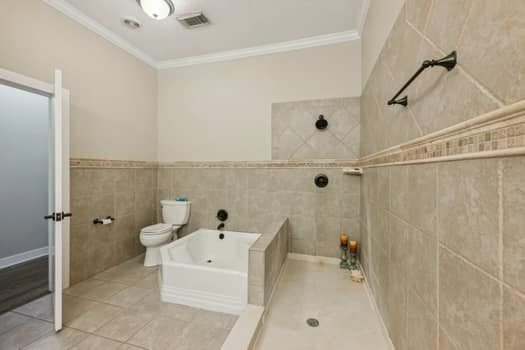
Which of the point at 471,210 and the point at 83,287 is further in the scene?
the point at 83,287

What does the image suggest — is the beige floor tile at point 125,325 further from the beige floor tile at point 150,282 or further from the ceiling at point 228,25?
the ceiling at point 228,25

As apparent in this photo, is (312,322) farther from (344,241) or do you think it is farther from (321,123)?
(321,123)

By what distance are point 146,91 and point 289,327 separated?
323cm

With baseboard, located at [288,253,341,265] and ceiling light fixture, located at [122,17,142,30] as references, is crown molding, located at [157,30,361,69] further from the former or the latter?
baseboard, located at [288,253,341,265]

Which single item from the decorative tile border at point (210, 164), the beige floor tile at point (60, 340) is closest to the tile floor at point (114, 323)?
the beige floor tile at point (60, 340)

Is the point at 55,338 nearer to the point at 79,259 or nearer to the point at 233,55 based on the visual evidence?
the point at 79,259

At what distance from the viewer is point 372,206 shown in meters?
1.75

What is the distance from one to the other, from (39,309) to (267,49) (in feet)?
11.3

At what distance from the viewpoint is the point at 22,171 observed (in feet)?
8.95

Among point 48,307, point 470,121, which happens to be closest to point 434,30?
point 470,121

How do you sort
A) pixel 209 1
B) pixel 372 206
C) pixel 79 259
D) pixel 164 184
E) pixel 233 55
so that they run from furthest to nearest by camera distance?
1. pixel 164 184
2. pixel 233 55
3. pixel 79 259
4. pixel 209 1
5. pixel 372 206

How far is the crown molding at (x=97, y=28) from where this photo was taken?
1.95 meters

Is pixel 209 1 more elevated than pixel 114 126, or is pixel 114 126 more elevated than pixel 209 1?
pixel 209 1

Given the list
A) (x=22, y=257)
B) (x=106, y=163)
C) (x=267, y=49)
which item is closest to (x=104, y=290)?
(x=106, y=163)
